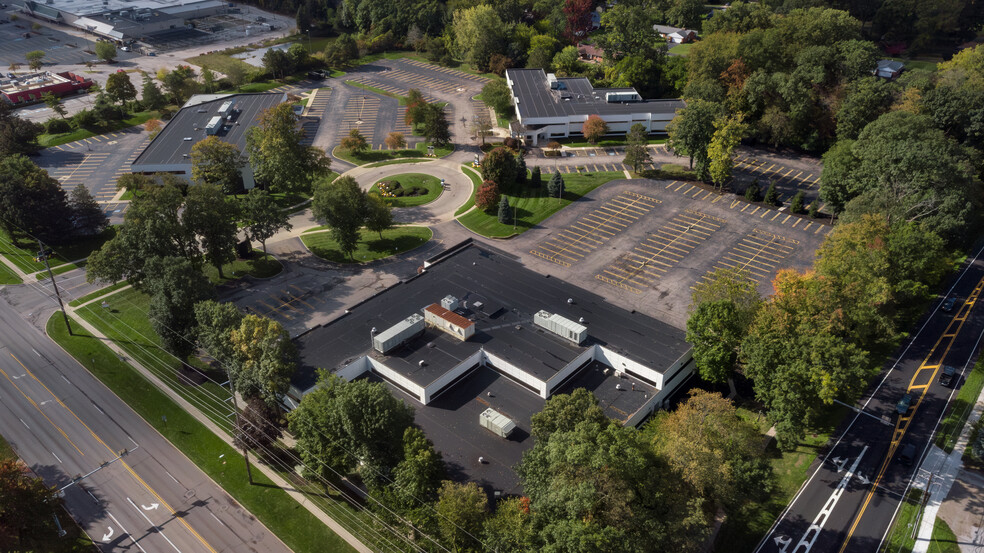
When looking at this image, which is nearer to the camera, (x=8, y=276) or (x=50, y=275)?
(x=50, y=275)

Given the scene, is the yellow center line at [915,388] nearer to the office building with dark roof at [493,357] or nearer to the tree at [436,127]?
the office building with dark roof at [493,357]

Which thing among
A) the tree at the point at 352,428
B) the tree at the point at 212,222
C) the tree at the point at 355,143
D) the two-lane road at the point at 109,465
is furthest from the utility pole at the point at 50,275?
the tree at the point at 355,143

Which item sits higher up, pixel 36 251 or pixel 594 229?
pixel 594 229

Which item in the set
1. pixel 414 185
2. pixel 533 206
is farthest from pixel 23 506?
pixel 533 206

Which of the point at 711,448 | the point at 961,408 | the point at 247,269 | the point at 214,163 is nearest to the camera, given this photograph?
the point at 711,448

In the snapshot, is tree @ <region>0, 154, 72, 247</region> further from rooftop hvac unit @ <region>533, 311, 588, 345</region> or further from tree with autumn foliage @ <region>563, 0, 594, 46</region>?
tree with autumn foliage @ <region>563, 0, 594, 46</region>

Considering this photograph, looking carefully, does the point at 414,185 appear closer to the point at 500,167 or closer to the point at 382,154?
the point at 382,154
